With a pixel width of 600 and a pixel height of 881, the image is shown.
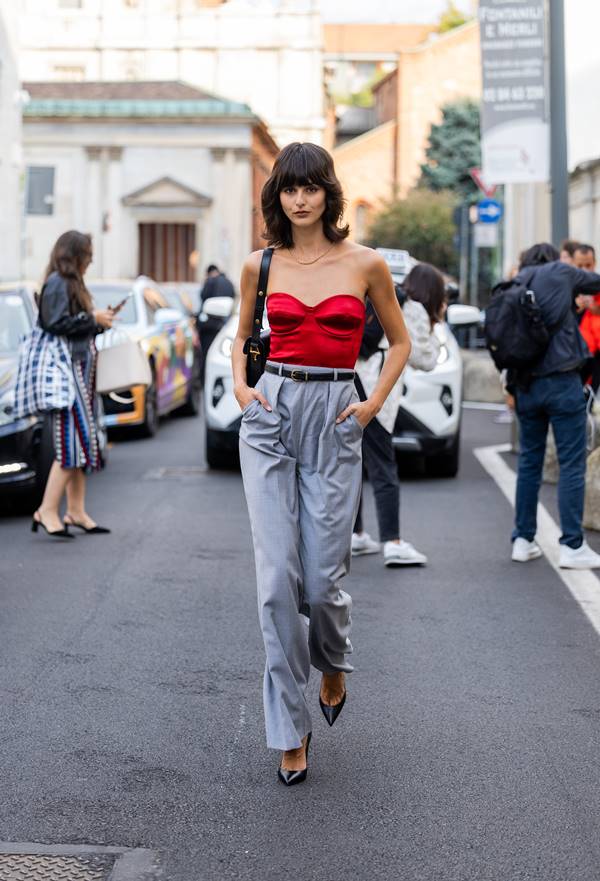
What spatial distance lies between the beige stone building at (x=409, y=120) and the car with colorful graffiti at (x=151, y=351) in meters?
62.4

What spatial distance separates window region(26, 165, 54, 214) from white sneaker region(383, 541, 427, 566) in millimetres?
17714

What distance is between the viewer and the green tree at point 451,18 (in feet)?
336

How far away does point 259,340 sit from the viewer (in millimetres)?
4848

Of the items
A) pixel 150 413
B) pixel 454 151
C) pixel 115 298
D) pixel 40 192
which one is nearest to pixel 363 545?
pixel 150 413

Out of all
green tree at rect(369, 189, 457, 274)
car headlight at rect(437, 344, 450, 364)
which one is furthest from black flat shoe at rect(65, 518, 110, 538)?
green tree at rect(369, 189, 457, 274)

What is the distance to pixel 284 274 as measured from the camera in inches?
188

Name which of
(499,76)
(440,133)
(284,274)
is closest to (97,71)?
(440,133)

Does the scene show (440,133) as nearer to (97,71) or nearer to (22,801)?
(97,71)

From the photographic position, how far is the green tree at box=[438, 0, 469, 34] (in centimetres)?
10244

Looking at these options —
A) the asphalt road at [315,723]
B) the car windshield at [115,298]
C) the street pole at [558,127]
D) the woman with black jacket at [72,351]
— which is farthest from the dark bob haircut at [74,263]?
the street pole at [558,127]

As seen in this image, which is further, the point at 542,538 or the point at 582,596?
the point at 542,538

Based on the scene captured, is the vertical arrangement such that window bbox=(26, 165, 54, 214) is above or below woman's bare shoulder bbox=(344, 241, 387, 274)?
above

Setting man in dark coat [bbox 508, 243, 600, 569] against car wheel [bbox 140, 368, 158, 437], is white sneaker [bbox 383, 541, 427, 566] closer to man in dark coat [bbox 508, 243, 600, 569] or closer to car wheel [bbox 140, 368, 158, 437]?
man in dark coat [bbox 508, 243, 600, 569]

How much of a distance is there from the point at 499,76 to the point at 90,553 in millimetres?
9168
